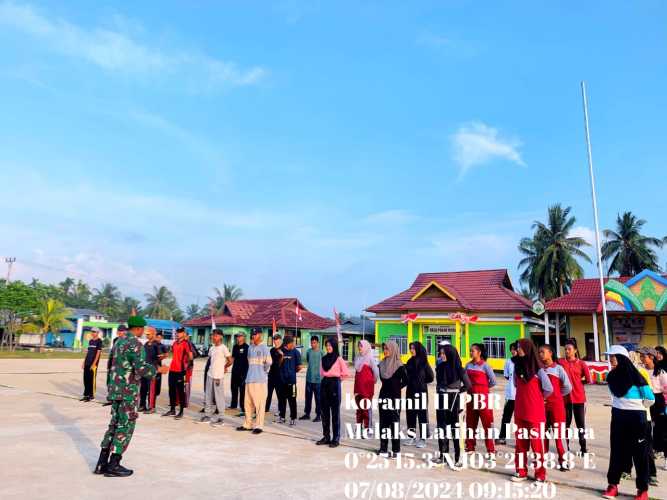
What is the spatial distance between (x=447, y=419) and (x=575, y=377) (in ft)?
7.55

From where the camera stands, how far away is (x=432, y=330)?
2919 cm

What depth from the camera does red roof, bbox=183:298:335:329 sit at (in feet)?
125

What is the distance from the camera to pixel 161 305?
235ft

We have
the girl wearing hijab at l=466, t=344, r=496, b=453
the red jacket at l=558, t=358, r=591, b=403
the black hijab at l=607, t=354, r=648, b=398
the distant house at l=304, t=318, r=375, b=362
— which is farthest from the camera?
the distant house at l=304, t=318, r=375, b=362

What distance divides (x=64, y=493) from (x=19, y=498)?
0.38 m

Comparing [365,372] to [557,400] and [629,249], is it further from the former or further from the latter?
[629,249]

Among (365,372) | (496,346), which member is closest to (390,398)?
(365,372)

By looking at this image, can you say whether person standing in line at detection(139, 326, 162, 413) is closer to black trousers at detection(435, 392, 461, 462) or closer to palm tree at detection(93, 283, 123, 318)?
black trousers at detection(435, 392, 461, 462)

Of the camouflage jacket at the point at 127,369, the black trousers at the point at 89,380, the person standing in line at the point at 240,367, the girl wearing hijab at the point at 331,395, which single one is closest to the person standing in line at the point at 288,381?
the person standing in line at the point at 240,367

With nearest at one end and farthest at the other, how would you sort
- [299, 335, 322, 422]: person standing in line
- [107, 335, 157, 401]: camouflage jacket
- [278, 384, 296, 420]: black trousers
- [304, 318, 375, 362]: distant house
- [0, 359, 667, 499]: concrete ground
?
[0, 359, 667, 499]: concrete ground, [107, 335, 157, 401]: camouflage jacket, [278, 384, 296, 420]: black trousers, [299, 335, 322, 422]: person standing in line, [304, 318, 375, 362]: distant house

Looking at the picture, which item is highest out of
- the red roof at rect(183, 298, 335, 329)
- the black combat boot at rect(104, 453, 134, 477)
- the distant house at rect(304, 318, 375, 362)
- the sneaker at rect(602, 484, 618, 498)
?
the red roof at rect(183, 298, 335, 329)

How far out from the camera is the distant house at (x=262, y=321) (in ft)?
125

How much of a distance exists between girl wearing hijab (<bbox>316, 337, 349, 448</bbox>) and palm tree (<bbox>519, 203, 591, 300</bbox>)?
33929 mm

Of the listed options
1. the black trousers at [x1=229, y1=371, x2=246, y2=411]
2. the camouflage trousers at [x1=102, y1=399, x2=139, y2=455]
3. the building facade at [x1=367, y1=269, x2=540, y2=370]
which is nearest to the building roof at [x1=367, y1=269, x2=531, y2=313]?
the building facade at [x1=367, y1=269, x2=540, y2=370]
